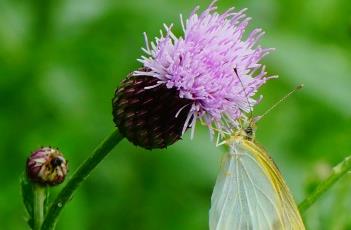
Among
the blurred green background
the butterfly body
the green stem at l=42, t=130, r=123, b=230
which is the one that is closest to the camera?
the green stem at l=42, t=130, r=123, b=230

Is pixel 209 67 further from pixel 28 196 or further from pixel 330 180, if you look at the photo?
pixel 28 196

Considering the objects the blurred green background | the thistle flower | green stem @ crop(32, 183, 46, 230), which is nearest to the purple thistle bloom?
the thistle flower

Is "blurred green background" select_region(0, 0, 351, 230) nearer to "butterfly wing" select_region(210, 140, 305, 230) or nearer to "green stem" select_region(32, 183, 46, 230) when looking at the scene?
"butterfly wing" select_region(210, 140, 305, 230)

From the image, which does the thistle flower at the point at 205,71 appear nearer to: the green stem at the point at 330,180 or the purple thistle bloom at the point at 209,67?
the purple thistle bloom at the point at 209,67

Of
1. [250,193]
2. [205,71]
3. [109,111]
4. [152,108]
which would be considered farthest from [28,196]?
[109,111]

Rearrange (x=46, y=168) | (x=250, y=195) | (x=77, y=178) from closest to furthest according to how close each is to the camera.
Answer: (x=77, y=178), (x=46, y=168), (x=250, y=195)

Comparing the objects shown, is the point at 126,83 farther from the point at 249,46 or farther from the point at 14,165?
the point at 14,165
